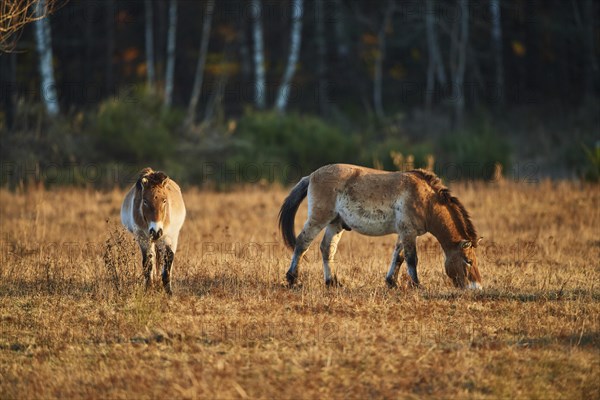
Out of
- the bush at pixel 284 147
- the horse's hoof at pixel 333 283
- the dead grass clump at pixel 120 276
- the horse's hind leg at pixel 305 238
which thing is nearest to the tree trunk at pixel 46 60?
the bush at pixel 284 147

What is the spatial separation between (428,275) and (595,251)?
3.53 m

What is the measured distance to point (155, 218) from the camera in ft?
30.2

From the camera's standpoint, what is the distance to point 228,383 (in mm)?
6859

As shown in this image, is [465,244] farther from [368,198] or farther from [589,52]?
[589,52]

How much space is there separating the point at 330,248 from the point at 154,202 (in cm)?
260

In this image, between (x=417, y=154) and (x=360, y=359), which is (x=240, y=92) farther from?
(x=360, y=359)

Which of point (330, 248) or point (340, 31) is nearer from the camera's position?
point (330, 248)

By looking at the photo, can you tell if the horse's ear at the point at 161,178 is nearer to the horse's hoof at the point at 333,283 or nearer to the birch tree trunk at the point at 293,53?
the horse's hoof at the point at 333,283

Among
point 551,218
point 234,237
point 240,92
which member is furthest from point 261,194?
point 240,92

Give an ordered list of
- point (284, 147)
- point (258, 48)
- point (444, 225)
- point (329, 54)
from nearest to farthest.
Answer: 1. point (444, 225)
2. point (284, 147)
3. point (258, 48)
4. point (329, 54)

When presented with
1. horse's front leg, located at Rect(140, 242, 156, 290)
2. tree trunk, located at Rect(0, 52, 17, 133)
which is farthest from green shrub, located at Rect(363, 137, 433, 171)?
horse's front leg, located at Rect(140, 242, 156, 290)

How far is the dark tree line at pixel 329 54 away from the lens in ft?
104


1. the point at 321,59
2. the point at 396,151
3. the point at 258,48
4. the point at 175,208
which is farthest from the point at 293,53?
the point at 175,208

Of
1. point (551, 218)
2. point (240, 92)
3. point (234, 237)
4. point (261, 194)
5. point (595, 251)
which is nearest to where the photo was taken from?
point (595, 251)
